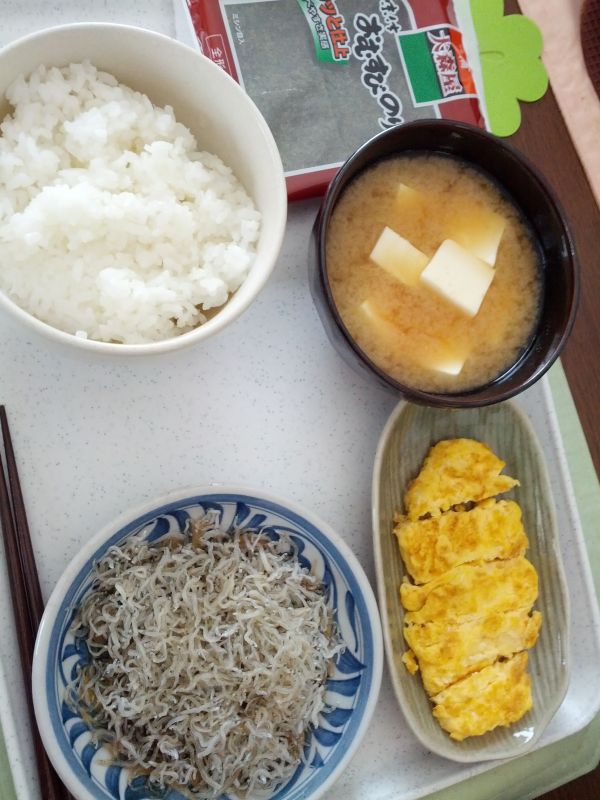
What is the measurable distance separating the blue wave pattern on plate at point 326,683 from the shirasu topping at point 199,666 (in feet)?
0.07

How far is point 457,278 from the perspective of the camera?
151cm

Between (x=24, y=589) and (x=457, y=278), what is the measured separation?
100 centimetres

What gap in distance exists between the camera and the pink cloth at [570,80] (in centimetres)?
201

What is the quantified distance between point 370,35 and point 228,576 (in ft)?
3.91

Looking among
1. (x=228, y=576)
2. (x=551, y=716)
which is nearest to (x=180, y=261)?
(x=228, y=576)

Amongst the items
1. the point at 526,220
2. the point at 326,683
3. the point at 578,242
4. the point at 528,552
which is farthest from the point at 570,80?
the point at 326,683

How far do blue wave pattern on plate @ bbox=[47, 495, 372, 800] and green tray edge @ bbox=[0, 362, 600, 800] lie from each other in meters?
0.14

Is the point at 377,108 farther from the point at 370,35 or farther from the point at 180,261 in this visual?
the point at 180,261

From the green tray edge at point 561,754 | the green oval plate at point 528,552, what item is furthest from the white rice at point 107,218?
the green tray edge at point 561,754

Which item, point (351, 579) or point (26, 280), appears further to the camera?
point (351, 579)

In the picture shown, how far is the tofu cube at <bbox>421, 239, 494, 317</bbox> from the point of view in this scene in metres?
1.50

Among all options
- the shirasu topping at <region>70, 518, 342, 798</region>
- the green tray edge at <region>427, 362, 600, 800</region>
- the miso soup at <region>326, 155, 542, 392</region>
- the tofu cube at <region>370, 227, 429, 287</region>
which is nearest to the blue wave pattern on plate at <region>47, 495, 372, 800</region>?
the shirasu topping at <region>70, 518, 342, 798</region>

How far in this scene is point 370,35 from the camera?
1.65 metres

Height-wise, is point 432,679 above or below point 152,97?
below
